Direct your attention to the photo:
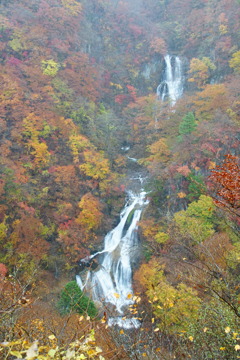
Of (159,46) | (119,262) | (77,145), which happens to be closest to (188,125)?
(77,145)

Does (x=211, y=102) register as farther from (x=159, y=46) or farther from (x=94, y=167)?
(x=159, y=46)

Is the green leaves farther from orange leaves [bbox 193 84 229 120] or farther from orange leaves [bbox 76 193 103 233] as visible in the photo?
orange leaves [bbox 193 84 229 120]

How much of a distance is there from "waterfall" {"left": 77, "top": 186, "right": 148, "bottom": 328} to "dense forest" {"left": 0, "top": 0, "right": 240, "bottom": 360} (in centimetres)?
65

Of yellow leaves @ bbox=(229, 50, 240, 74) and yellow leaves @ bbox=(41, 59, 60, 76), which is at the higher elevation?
yellow leaves @ bbox=(41, 59, 60, 76)

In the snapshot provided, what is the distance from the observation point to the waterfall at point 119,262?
1433 centimetres

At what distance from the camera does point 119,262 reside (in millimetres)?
15594

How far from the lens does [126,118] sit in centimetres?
2697

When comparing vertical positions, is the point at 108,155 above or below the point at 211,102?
below

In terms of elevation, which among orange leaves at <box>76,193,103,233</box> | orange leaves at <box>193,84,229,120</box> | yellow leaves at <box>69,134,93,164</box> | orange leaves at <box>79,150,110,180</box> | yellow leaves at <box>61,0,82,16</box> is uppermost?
yellow leaves at <box>61,0,82,16</box>

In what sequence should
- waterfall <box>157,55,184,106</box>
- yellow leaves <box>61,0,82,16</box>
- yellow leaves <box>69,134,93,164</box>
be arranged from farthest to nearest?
waterfall <box>157,55,184,106</box>, yellow leaves <box>61,0,82,16</box>, yellow leaves <box>69,134,93,164</box>

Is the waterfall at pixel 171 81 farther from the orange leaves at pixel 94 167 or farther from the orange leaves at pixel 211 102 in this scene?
the orange leaves at pixel 94 167

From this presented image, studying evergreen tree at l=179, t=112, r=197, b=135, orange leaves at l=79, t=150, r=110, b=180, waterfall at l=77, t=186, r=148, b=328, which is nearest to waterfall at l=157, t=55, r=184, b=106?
evergreen tree at l=179, t=112, r=197, b=135

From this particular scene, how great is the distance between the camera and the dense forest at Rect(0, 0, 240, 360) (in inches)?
366

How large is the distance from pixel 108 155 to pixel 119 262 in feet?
35.8
